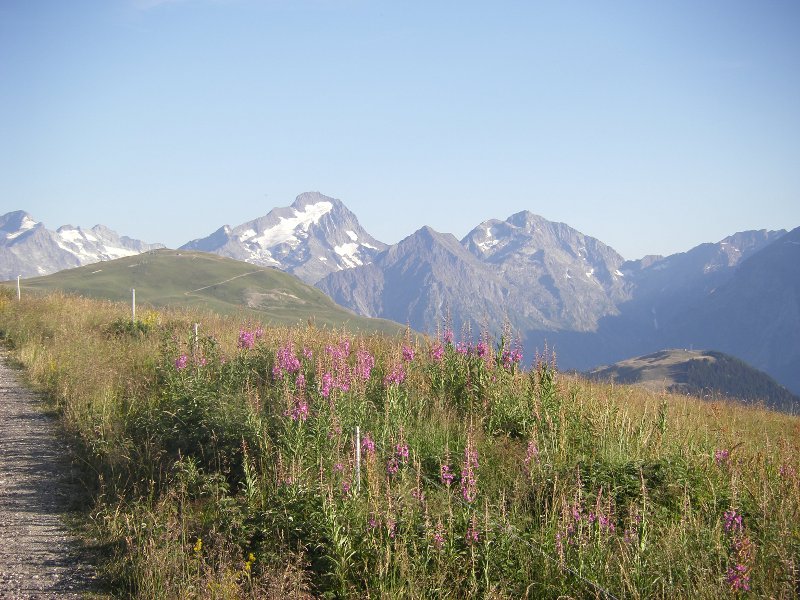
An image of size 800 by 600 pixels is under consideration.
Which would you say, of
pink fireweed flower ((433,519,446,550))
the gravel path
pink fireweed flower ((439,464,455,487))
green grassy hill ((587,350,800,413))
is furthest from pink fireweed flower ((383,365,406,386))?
green grassy hill ((587,350,800,413))

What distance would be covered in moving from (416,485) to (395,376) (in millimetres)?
3189

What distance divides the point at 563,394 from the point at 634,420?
4.04 ft

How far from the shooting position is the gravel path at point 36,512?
6582 millimetres

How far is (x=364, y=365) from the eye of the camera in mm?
11031

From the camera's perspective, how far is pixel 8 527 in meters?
7.77

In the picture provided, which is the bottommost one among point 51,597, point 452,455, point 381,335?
point 51,597

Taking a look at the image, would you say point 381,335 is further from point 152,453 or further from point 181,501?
point 181,501

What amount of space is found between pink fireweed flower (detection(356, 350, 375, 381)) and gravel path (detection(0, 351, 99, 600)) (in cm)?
413

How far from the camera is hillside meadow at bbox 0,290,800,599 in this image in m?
6.04

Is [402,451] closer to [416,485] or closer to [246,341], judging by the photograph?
[416,485]

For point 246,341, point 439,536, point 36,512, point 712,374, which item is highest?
point 246,341

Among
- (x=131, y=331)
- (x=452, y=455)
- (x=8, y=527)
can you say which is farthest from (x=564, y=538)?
(x=131, y=331)

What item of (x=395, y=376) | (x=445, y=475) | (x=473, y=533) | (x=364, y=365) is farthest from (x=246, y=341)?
(x=473, y=533)

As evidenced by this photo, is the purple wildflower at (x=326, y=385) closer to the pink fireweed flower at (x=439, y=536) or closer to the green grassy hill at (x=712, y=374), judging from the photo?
the pink fireweed flower at (x=439, y=536)
